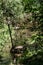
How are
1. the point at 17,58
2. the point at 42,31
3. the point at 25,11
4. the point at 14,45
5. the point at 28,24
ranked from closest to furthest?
the point at 17,58
the point at 14,45
the point at 42,31
the point at 28,24
the point at 25,11

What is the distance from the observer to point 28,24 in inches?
534

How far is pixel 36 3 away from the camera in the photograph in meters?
14.5

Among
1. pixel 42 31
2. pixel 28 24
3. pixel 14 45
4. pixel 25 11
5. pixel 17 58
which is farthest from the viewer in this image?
pixel 25 11

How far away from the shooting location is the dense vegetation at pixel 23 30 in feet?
34.7

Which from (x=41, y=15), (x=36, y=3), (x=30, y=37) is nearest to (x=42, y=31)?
(x=30, y=37)

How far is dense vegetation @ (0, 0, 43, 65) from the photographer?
1058cm

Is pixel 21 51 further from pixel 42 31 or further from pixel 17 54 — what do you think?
pixel 42 31

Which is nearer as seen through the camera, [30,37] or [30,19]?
[30,37]

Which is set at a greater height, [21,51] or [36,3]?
[36,3]

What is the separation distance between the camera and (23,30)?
511 inches

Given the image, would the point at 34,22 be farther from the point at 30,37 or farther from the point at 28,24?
the point at 30,37

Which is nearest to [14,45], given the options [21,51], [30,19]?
[21,51]

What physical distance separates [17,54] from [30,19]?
364 cm

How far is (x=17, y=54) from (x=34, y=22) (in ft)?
11.1
